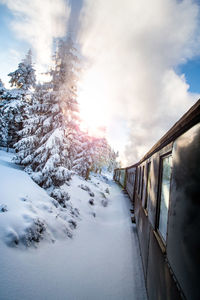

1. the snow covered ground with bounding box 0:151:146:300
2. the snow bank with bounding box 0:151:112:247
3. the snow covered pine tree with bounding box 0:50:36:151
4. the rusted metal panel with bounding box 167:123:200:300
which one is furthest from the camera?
the snow covered pine tree with bounding box 0:50:36:151

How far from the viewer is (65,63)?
8.88m

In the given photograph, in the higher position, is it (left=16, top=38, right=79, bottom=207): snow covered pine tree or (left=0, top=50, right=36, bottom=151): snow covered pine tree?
(left=0, top=50, right=36, bottom=151): snow covered pine tree

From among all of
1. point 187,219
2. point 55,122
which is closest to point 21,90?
point 55,122

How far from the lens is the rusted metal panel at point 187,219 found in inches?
51.0

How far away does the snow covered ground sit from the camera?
2793mm

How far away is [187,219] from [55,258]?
387 cm

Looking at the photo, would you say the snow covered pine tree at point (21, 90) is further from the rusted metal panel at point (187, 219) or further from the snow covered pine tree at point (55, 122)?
the rusted metal panel at point (187, 219)

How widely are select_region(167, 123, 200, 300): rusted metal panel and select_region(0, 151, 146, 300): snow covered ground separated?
263 cm

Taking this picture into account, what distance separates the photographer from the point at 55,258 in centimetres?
378

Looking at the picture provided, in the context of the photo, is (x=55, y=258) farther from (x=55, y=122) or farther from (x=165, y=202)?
(x=55, y=122)

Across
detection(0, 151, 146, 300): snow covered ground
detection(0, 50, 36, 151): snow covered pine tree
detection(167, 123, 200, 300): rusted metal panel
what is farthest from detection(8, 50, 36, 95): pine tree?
detection(167, 123, 200, 300): rusted metal panel

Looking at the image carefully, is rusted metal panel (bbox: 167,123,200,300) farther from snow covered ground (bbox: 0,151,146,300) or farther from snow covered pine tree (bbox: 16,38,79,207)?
snow covered pine tree (bbox: 16,38,79,207)

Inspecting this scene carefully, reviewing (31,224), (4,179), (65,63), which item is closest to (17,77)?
(65,63)

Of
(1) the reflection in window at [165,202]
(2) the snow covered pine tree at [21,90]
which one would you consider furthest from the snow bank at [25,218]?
(2) the snow covered pine tree at [21,90]
